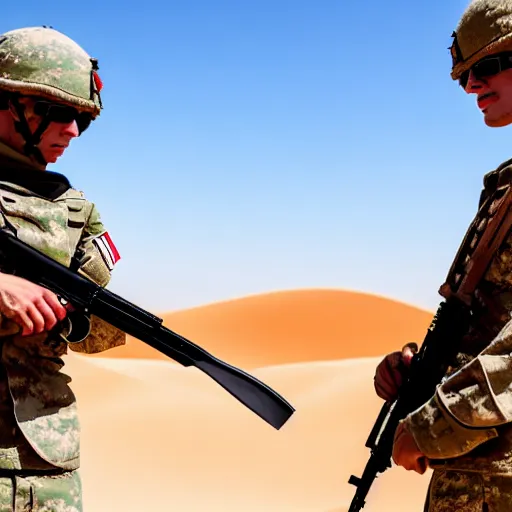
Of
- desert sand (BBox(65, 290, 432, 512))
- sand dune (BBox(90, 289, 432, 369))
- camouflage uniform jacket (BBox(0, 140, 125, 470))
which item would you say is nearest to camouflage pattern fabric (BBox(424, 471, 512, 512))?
camouflage uniform jacket (BBox(0, 140, 125, 470))

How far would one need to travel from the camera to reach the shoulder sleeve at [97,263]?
9.55 feet

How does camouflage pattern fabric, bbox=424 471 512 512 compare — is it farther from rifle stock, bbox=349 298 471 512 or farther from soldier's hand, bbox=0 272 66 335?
soldier's hand, bbox=0 272 66 335

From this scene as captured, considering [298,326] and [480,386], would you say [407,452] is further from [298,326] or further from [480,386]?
[298,326]

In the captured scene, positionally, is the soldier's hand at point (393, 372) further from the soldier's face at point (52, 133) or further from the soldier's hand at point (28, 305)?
the soldier's face at point (52, 133)

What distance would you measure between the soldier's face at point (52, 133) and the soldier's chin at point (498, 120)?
147 cm

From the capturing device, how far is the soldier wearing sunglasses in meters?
2.26

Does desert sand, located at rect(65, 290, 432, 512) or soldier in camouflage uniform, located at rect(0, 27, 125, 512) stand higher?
soldier in camouflage uniform, located at rect(0, 27, 125, 512)

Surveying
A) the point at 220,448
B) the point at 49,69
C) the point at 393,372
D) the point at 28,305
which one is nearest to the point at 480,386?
the point at 393,372

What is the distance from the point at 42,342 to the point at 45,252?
313 millimetres

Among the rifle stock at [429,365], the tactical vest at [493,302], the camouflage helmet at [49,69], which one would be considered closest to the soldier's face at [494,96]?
the tactical vest at [493,302]

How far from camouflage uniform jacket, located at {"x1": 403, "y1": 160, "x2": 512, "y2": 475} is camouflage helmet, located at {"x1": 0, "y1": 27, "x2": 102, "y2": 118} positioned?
1544 mm

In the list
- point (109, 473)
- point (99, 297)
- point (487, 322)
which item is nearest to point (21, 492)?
point (99, 297)

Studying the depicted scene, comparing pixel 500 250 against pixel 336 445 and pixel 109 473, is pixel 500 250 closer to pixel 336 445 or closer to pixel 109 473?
pixel 109 473

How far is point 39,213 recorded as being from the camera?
2.75 metres
